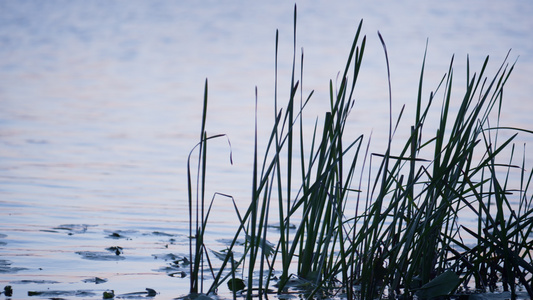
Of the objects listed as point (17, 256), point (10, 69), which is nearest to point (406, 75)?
point (10, 69)

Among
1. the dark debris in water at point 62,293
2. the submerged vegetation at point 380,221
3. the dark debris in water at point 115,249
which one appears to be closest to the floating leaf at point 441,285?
the submerged vegetation at point 380,221

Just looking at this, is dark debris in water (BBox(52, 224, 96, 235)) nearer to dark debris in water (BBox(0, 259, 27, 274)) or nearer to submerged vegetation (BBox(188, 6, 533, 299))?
dark debris in water (BBox(0, 259, 27, 274))

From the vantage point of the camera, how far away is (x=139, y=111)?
11062 millimetres

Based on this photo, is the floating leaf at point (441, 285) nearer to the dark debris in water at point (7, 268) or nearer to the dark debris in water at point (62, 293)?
the dark debris in water at point (62, 293)

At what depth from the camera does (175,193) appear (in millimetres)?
4812

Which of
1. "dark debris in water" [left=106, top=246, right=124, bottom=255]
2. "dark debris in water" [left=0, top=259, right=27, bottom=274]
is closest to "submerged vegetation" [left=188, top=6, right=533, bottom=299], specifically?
"dark debris in water" [left=106, top=246, right=124, bottom=255]

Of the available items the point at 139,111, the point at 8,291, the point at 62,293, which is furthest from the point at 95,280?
the point at 139,111

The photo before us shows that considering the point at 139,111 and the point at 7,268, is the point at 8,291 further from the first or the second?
the point at 139,111

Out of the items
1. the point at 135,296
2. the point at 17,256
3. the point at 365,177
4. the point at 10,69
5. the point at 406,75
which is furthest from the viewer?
the point at 406,75

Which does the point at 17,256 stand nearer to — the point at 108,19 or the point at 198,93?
the point at 198,93

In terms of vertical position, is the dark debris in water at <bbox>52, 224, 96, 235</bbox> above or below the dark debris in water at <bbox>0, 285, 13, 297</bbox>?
above

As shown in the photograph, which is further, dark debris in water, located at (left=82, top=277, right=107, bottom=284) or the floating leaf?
dark debris in water, located at (left=82, top=277, right=107, bottom=284)

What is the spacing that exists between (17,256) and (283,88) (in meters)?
11.8

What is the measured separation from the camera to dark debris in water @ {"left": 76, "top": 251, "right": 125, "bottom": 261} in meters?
2.56
